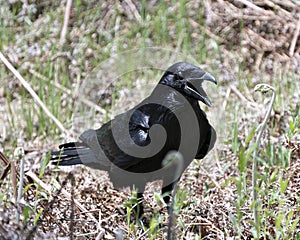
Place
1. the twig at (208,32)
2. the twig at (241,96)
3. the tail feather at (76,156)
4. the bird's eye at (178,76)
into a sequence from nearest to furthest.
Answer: the bird's eye at (178,76) → the tail feather at (76,156) → the twig at (241,96) → the twig at (208,32)

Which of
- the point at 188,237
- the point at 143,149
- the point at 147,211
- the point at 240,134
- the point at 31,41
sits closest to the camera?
the point at 188,237

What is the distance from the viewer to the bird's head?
141 inches

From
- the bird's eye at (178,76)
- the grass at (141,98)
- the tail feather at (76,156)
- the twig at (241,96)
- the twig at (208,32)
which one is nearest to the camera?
the grass at (141,98)

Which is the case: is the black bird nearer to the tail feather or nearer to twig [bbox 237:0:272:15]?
the tail feather

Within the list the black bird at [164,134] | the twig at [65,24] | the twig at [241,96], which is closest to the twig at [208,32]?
the twig at [241,96]

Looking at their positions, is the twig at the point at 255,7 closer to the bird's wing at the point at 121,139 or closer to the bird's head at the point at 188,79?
the bird's wing at the point at 121,139

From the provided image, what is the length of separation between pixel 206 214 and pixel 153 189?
0.75 meters

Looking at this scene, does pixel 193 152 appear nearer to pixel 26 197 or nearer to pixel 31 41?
pixel 26 197

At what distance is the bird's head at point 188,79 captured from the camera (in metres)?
3.57

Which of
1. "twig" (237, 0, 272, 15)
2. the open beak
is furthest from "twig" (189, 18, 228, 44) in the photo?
the open beak

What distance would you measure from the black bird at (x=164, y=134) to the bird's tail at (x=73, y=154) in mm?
57

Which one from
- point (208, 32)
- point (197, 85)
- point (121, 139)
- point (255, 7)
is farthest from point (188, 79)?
point (255, 7)

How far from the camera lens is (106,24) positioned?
662 cm

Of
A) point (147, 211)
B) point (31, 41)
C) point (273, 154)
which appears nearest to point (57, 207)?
point (147, 211)
